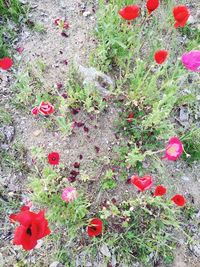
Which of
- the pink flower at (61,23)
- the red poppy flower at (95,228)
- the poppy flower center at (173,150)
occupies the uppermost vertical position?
the poppy flower center at (173,150)

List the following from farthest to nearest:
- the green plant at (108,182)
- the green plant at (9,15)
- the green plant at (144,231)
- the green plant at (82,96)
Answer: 1. the green plant at (9,15)
2. the green plant at (82,96)
3. the green plant at (108,182)
4. the green plant at (144,231)

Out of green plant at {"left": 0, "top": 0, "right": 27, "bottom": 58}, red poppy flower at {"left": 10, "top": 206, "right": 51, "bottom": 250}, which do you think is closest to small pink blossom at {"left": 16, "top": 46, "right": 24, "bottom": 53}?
green plant at {"left": 0, "top": 0, "right": 27, "bottom": 58}

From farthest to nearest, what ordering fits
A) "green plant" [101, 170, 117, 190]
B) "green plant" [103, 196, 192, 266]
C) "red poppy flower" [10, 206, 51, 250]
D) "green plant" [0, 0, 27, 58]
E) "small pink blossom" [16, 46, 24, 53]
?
"green plant" [0, 0, 27, 58]
"small pink blossom" [16, 46, 24, 53]
"green plant" [101, 170, 117, 190]
"green plant" [103, 196, 192, 266]
"red poppy flower" [10, 206, 51, 250]

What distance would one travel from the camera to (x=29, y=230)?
231 cm

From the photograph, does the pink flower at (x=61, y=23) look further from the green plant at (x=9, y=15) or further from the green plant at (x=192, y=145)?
the green plant at (x=192, y=145)

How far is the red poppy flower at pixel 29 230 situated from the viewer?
223cm

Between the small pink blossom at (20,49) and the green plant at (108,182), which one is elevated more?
the small pink blossom at (20,49)

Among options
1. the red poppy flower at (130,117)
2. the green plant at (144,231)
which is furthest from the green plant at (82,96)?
the green plant at (144,231)

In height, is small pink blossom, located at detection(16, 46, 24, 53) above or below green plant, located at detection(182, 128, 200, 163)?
below

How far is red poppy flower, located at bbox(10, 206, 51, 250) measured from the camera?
223cm

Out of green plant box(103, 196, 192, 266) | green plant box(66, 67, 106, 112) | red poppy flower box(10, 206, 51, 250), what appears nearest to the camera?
red poppy flower box(10, 206, 51, 250)

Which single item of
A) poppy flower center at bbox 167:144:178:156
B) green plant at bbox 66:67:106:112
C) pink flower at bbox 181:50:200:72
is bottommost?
green plant at bbox 66:67:106:112

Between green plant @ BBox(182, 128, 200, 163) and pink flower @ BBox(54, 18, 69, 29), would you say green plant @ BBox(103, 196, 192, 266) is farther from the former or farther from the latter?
pink flower @ BBox(54, 18, 69, 29)

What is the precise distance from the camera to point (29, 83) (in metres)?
3.80
